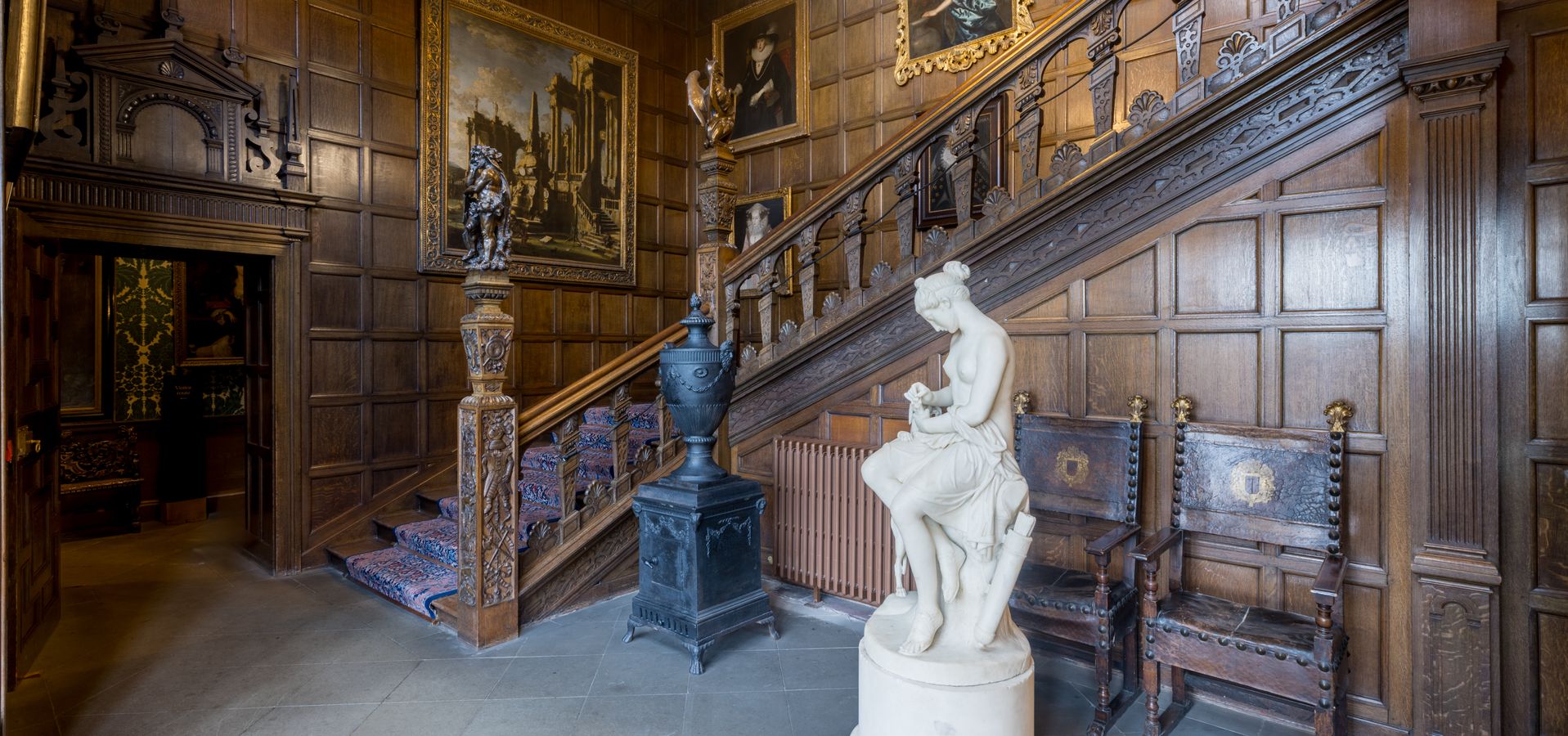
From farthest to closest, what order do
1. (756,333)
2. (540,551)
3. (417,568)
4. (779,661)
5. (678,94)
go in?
1. (678,94)
2. (756,333)
3. (417,568)
4. (540,551)
5. (779,661)

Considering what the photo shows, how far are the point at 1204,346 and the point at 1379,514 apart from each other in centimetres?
84

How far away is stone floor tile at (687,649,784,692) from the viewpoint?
10.0 ft

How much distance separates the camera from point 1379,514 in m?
2.63

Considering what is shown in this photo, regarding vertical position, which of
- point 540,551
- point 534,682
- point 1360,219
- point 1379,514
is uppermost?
point 1360,219

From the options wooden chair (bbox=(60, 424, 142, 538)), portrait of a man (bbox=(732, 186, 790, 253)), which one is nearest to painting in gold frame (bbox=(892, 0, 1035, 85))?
portrait of a man (bbox=(732, 186, 790, 253))

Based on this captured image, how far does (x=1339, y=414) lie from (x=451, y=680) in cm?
373

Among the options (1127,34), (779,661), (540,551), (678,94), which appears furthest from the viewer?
(678,94)

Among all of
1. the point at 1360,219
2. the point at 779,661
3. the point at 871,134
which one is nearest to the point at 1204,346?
the point at 1360,219

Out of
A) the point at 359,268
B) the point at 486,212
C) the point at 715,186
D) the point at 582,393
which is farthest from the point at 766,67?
the point at 582,393

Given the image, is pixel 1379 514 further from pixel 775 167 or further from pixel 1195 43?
pixel 775 167

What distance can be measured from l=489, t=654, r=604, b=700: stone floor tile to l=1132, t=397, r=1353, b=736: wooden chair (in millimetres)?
2267

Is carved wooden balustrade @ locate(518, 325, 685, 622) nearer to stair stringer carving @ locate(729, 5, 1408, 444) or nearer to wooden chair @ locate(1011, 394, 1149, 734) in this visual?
stair stringer carving @ locate(729, 5, 1408, 444)

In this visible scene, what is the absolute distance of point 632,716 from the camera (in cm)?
282

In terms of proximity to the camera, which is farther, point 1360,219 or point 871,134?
point 871,134
